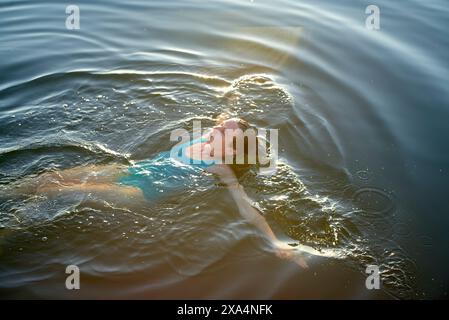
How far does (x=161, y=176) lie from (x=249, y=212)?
48.8 inches

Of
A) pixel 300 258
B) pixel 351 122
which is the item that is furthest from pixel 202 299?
pixel 351 122

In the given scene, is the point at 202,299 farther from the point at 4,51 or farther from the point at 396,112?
the point at 4,51

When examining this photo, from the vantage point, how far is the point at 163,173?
5.20 metres

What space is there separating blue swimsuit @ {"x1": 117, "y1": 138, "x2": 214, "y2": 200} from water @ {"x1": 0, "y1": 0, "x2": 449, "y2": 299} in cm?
18

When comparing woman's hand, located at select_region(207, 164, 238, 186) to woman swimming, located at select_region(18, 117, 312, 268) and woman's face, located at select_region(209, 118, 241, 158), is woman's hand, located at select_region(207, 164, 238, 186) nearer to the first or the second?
woman swimming, located at select_region(18, 117, 312, 268)

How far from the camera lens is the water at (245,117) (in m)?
4.34

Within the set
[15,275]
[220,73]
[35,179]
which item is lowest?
[15,275]

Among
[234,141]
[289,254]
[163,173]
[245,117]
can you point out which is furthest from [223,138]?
[245,117]

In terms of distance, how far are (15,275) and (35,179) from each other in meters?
1.35

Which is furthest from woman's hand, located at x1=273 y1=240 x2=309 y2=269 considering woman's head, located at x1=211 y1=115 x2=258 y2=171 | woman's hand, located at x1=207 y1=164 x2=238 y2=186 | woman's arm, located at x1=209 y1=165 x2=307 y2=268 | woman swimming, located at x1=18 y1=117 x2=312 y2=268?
woman's head, located at x1=211 y1=115 x2=258 y2=171

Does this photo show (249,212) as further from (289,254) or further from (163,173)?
(163,173)

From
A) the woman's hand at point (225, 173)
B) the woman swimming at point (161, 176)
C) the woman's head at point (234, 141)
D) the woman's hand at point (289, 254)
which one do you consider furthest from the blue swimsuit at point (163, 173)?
the woman's hand at point (289, 254)

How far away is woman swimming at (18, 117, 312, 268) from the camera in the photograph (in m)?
5.01

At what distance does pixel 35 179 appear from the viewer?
16.7ft
